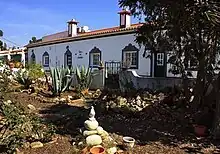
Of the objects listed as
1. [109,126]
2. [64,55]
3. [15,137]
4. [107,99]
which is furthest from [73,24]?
[15,137]

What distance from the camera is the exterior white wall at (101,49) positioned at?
21.9 m

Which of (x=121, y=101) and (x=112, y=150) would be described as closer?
(x=112, y=150)

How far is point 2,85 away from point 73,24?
26.9 meters

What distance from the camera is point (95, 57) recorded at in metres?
26.7

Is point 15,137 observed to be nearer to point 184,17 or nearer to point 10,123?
point 10,123

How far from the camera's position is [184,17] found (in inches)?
275

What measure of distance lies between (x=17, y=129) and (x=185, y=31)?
199 inches

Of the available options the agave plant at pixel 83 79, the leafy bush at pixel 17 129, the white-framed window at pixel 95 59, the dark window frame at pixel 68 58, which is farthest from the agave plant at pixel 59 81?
the dark window frame at pixel 68 58

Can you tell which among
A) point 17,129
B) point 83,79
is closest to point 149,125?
point 17,129

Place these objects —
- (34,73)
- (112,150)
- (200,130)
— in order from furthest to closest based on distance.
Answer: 1. (34,73)
2. (200,130)
3. (112,150)

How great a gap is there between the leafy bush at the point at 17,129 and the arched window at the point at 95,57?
18991mm

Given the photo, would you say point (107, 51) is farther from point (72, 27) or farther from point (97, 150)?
point (97, 150)

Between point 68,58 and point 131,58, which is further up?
point 68,58

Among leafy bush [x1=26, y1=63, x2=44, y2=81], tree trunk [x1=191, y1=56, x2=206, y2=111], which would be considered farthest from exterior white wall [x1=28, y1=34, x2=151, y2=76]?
tree trunk [x1=191, y1=56, x2=206, y2=111]
